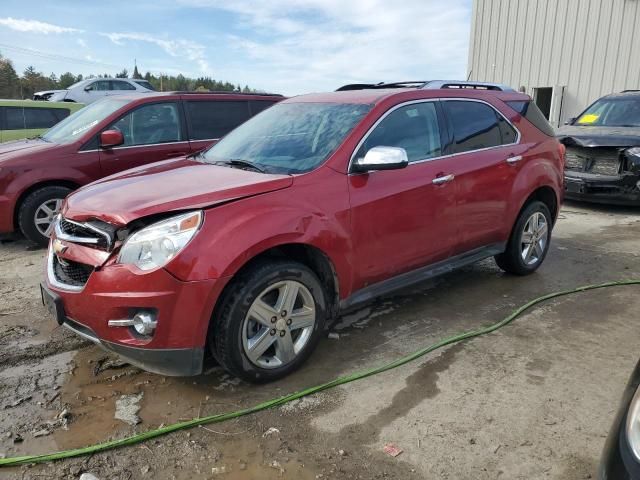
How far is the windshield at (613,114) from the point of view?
351 inches

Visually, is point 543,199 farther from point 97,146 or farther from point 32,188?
point 32,188

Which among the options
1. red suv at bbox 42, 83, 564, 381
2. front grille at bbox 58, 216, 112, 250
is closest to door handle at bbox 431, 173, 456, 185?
red suv at bbox 42, 83, 564, 381

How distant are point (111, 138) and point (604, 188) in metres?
6.97

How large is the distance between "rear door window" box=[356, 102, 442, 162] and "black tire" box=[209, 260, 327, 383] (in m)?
0.96

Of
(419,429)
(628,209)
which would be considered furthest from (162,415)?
(628,209)

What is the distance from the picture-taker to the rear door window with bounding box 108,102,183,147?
20.8ft

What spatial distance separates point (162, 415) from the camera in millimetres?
2867

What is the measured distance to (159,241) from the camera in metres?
2.72

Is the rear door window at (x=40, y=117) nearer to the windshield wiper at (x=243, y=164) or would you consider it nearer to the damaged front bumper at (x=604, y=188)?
the windshield wiper at (x=243, y=164)

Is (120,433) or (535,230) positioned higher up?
(535,230)

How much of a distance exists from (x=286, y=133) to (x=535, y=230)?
2.65 m

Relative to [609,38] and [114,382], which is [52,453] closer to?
[114,382]

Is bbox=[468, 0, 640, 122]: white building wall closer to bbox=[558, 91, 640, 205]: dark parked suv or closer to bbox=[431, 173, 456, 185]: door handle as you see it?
bbox=[558, 91, 640, 205]: dark parked suv

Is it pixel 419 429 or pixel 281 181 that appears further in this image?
pixel 281 181
